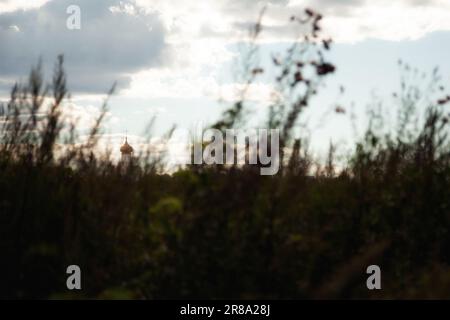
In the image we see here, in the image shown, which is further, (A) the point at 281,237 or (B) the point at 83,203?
(B) the point at 83,203

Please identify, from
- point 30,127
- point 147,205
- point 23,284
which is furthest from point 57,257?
point 30,127

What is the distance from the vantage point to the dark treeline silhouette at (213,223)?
15.5 ft

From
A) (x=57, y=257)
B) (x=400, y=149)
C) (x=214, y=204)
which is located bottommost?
(x=57, y=257)

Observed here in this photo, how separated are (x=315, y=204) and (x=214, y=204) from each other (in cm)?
143

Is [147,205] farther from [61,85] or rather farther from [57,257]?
[61,85]

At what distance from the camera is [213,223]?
186 inches

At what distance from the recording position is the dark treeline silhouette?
4719 mm
